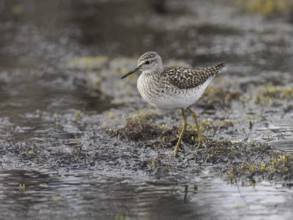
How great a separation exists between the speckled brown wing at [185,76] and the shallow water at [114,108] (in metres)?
1.10

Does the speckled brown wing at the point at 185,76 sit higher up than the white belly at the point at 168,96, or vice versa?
the speckled brown wing at the point at 185,76

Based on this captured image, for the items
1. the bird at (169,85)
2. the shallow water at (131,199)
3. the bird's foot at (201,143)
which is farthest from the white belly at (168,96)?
the shallow water at (131,199)

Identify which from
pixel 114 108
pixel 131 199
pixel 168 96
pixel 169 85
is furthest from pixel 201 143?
pixel 114 108

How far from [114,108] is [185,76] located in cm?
382

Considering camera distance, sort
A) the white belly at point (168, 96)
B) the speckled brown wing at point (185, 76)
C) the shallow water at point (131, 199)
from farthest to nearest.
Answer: the speckled brown wing at point (185, 76) < the white belly at point (168, 96) < the shallow water at point (131, 199)

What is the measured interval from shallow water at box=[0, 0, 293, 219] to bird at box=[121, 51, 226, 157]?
781 mm

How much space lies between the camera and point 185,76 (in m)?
10.5

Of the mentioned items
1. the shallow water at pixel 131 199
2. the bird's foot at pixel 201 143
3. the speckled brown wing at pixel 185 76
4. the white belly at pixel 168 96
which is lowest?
the shallow water at pixel 131 199

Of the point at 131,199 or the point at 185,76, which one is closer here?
the point at 131,199

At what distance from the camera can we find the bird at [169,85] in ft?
33.7

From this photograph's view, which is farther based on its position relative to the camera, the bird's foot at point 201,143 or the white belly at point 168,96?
the bird's foot at point 201,143

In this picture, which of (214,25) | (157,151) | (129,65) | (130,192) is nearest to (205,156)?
(157,151)

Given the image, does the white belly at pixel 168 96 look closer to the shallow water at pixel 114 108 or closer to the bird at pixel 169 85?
the bird at pixel 169 85

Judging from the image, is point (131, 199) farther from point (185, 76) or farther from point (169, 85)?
point (185, 76)
